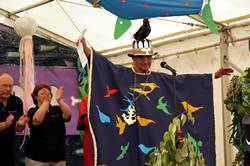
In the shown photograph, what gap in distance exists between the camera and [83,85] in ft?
12.2

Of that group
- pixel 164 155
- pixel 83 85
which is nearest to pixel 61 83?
pixel 83 85

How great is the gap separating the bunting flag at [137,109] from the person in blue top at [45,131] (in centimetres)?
35

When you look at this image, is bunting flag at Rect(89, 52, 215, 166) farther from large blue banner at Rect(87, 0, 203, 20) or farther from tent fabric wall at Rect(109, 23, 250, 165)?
tent fabric wall at Rect(109, 23, 250, 165)

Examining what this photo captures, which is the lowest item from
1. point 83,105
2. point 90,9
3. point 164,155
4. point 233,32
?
point 164,155

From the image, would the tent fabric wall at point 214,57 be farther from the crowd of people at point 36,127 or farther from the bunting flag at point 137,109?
the crowd of people at point 36,127

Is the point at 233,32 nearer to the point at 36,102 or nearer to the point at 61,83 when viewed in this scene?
the point at 61,83

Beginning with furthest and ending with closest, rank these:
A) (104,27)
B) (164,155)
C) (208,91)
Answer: (104,27) → (208,91) → (164,155)

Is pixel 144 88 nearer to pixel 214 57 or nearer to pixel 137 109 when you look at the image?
pixel 137 109

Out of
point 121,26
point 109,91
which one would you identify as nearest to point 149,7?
point 121,26

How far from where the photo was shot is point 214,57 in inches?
144

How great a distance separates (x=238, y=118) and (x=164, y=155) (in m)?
1.02

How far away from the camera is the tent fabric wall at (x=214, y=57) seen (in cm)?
345

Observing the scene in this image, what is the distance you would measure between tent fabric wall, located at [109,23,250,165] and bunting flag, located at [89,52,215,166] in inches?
28.0

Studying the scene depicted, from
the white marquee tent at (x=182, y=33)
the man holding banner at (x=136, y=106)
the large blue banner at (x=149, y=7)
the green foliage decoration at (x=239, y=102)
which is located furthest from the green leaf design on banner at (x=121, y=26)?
the white marquee tent at (x=182, y=33)
